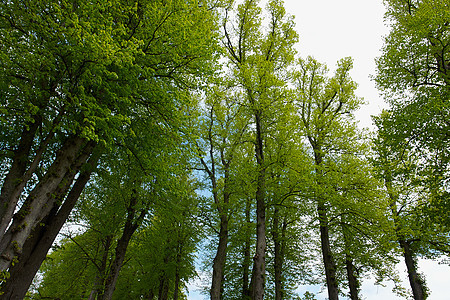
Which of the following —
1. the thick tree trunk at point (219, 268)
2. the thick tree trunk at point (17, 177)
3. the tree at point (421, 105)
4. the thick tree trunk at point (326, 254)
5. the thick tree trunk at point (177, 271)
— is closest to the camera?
the thick tree trunk at point (17, 177)

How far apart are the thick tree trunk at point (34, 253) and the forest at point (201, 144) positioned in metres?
0.04

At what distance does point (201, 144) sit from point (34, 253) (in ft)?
25.9

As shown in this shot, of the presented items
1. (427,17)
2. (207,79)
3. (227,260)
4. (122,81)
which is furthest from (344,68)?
(227,260)

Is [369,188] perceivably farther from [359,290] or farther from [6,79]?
[6,79]

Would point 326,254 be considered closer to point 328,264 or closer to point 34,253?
point 328,264

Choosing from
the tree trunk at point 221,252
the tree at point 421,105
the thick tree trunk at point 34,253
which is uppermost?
the tree at point 421,105

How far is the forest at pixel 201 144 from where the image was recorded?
19.5ft

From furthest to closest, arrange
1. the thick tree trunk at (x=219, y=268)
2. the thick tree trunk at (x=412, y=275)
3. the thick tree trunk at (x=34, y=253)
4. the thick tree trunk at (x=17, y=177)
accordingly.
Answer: the thick tree trunk at (x=412, y=275) < the thick tree trunk at (x=219, y=268) < the thick tree trunk at (x=34, y=253) < the thick tree trunk at (x=17, y=177)

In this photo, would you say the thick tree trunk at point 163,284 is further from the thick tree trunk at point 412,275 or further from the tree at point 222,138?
the thick tree trunk at point 412,275

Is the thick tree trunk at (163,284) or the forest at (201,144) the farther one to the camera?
the thick tree trunk at (163,284)

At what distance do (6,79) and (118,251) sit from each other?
8456 mm

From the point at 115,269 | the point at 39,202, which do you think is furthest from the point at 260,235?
the point at 39,202

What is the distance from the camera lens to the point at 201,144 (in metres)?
Answer: 13.1

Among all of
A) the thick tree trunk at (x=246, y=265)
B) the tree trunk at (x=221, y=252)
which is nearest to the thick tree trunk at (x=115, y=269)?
the tree trunk at (x=221, y=252)
